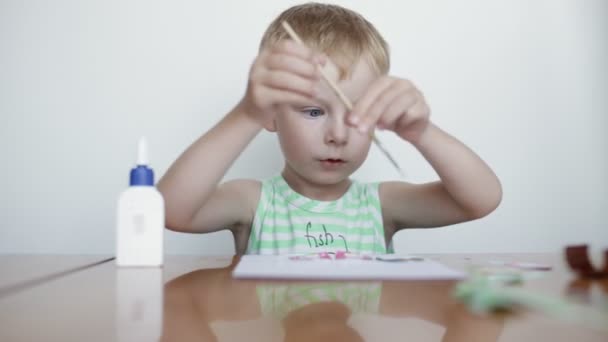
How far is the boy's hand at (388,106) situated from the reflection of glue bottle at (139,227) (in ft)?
0.77

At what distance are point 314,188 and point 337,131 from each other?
20cm

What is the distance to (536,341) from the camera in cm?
30

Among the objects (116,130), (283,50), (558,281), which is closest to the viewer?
(558,281)

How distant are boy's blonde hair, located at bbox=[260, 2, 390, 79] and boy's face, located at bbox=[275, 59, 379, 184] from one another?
0.9 inches

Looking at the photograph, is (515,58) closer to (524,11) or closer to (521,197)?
(524,11)

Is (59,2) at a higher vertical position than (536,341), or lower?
higher

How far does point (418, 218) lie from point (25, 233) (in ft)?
3.14

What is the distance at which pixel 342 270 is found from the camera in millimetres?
544

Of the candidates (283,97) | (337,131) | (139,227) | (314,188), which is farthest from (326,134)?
(139,227)

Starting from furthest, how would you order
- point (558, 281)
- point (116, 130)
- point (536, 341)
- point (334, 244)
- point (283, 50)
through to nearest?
point (116, 130) < point (334, 244) < point (283, 50) < point (558, 281) < point (536, 341)

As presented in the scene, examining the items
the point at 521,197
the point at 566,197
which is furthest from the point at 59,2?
the point at 566,197

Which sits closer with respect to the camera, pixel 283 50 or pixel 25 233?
pixel 283 50

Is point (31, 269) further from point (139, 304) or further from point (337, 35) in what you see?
point (337, 35)

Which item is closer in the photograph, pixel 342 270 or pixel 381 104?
pixel 342 270
